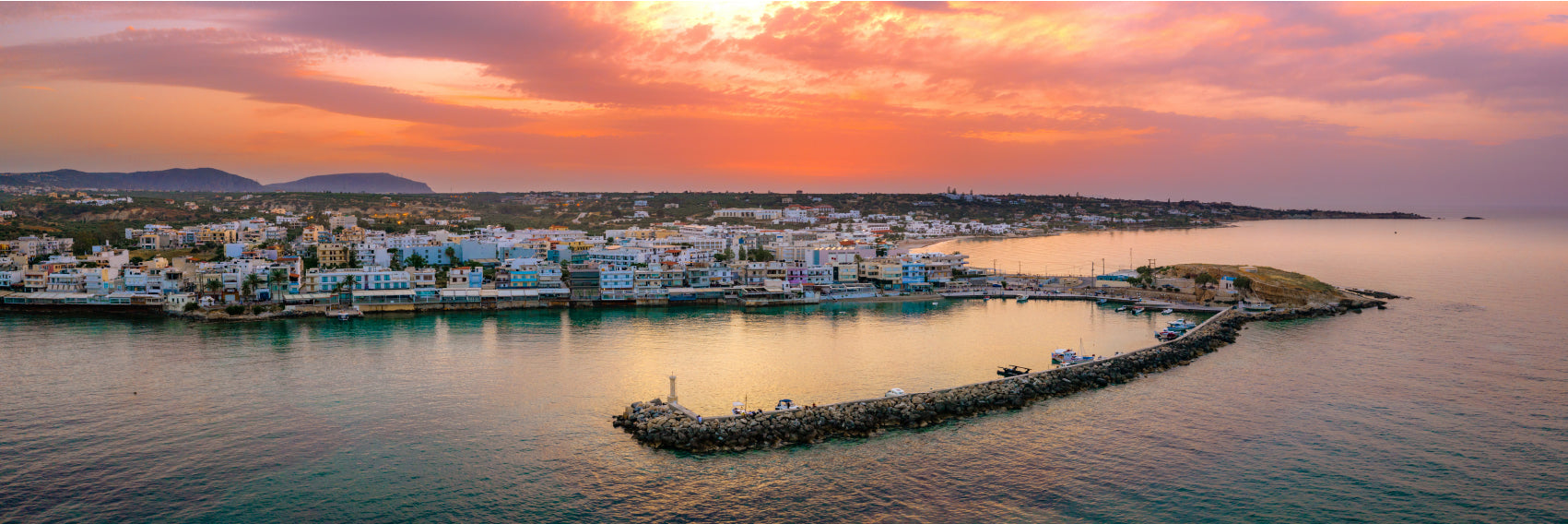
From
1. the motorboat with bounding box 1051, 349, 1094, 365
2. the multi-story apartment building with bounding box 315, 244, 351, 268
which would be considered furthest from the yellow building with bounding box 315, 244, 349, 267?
the motorboat with bounding box 1051, 349, 1094, 365

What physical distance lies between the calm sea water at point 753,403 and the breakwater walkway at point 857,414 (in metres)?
0.36

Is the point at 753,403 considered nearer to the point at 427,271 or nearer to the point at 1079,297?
the point at 427,271

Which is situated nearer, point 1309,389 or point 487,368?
point 1309,389

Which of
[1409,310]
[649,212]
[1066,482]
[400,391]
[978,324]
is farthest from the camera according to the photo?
[649,212]

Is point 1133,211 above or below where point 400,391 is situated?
above

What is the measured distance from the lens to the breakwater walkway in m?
12.1

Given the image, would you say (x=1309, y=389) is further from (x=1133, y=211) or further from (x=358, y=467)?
(x=1133, y=211)

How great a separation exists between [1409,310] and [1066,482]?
70.8 ft

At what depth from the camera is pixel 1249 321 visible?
23531mm

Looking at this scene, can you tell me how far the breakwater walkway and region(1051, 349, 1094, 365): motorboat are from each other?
395 millimetres

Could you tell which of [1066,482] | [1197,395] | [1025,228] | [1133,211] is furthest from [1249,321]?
[1133,211]

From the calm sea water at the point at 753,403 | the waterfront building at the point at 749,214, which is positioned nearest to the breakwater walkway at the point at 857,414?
the calm sea water at the point at 753,403

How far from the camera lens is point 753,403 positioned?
1395 centimetres

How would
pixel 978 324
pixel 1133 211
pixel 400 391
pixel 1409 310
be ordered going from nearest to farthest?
1. pixel 400 391
2. pixel 978 324
3. pixel 1409 310
4. pixel 1133 211
